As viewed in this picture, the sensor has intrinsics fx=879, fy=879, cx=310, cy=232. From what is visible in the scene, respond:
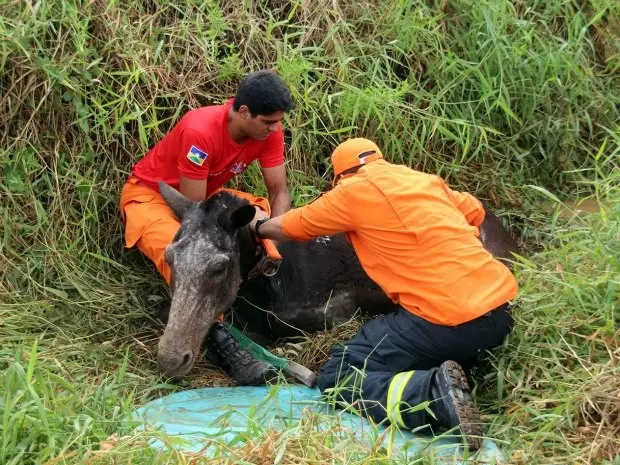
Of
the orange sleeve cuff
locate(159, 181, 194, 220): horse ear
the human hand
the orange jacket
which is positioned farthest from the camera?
locate(159, 181, 194, 220): horse ear

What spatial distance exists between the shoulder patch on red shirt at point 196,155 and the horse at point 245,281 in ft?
0.77

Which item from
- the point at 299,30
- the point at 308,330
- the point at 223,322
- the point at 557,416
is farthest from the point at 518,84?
the point at 557,416

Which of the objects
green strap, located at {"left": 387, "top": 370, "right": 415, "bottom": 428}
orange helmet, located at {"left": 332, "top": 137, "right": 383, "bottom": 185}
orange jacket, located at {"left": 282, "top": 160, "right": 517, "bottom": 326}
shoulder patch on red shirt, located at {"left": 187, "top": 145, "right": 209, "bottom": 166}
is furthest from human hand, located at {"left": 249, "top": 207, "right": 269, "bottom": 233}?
green strap, located at {"left": 387, "top": 370, "right": 415, "bottom": 428}

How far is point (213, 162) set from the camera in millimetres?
5605

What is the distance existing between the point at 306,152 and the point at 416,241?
231 centimetres

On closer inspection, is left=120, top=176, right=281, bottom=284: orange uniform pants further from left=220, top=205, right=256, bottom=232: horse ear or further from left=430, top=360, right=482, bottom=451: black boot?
left=430, top=360, right=482, bottom=451: black boot

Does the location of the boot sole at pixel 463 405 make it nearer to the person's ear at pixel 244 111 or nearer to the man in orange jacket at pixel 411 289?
the man in orange jacket at pixel 411 289

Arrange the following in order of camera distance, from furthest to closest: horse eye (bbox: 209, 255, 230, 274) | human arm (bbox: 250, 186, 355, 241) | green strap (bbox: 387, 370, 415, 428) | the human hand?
1. the human hand
2. horse eye (bbox: 209, 255, 230, 274)
3. human arm (bbox: 250, 186, 355, 241)
4. green strap (bbox: 387, 370, 415, 428)

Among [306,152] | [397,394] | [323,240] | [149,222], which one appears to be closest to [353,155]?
[323,240]

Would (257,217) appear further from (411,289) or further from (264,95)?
(411,289)

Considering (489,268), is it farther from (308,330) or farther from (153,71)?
(153,71)

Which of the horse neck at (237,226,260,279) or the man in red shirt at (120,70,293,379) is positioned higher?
the man in red shirt at (120,70,293,379)

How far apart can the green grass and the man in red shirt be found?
0.96ft

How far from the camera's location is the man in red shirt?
5227mm
